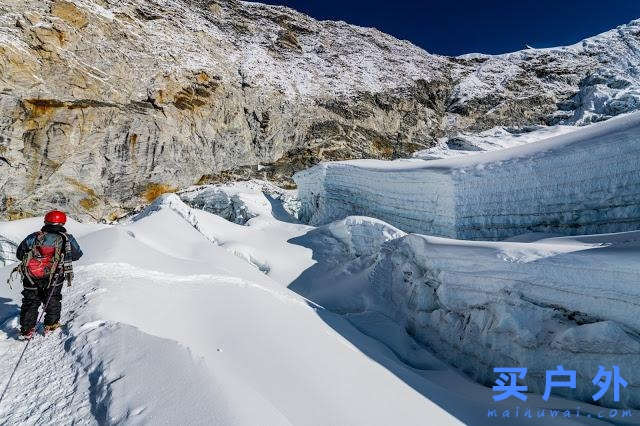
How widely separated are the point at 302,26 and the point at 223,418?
5307 centimetres

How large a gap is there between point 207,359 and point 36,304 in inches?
84.2

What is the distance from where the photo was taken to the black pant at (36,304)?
394 cm

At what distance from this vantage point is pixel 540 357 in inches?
199

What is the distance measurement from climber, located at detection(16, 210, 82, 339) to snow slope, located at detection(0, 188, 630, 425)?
0.19m

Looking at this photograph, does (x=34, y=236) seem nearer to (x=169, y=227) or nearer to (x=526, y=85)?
(x=169, y=227)

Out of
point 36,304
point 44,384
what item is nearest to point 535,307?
point 44,384

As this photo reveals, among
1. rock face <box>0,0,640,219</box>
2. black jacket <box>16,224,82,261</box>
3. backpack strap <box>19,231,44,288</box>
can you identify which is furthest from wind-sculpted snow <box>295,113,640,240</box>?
rock face <box>0,0,640,219</box>

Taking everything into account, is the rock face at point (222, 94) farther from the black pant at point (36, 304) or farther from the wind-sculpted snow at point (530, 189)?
the black pant at point (36, 304)

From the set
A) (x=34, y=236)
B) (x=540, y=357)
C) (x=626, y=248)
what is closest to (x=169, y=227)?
(x=34, y=236)

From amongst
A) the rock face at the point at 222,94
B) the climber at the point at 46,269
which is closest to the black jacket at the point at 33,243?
the climber at the point at 46,269

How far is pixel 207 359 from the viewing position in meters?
3.12

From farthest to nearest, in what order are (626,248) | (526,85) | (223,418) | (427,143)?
(526,85) < (427,143) < (626,248) < (223,418)

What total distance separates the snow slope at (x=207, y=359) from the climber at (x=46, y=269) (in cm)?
19

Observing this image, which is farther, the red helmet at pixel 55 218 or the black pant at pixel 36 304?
the red helmet at pixel 55 218
